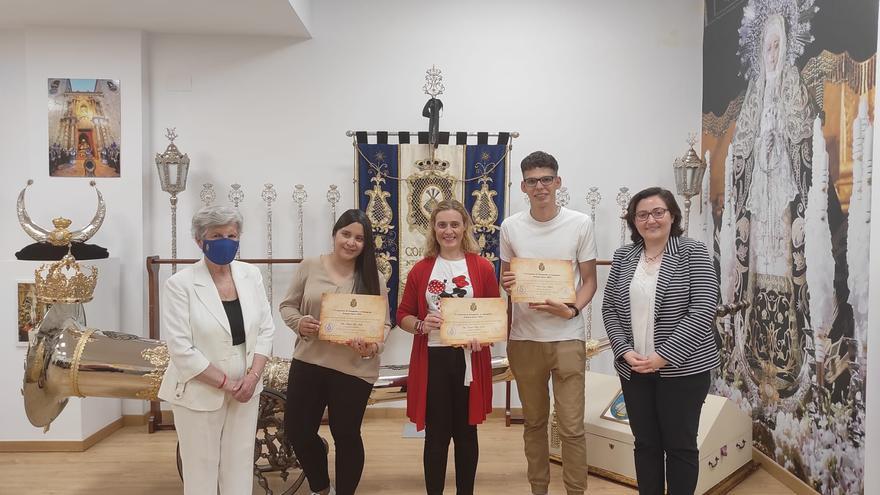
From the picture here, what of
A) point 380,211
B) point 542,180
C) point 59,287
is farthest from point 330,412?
point 380,211

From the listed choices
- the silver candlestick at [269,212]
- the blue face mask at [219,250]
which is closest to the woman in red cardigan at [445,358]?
the blue face mask at [219,250]

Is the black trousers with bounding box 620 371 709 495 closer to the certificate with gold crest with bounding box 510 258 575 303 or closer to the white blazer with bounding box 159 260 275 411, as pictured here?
the certificate with gold crest with bounding box 510 258 575 303

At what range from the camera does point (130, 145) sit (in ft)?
14.8

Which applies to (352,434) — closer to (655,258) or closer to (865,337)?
(655,258)

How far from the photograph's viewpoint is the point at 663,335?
2.39 meters

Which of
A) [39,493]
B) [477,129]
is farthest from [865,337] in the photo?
[39,493]

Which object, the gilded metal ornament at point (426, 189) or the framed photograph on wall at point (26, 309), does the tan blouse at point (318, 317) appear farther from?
the framed photograph on wall at point (26, 309)

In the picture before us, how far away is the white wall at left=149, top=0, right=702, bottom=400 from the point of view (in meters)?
4.71

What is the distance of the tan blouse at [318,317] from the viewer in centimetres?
272

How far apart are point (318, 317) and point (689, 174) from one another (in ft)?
10.1

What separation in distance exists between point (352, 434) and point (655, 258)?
1.58 meters

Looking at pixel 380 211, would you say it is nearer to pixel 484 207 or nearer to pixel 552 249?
pixel 484 207

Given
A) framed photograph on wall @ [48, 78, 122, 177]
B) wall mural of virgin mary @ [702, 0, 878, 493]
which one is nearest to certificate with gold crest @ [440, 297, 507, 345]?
wall mural of virgin mary @ [702, 0, 878, 493]

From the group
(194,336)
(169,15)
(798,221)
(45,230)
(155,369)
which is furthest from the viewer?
(169,15)
